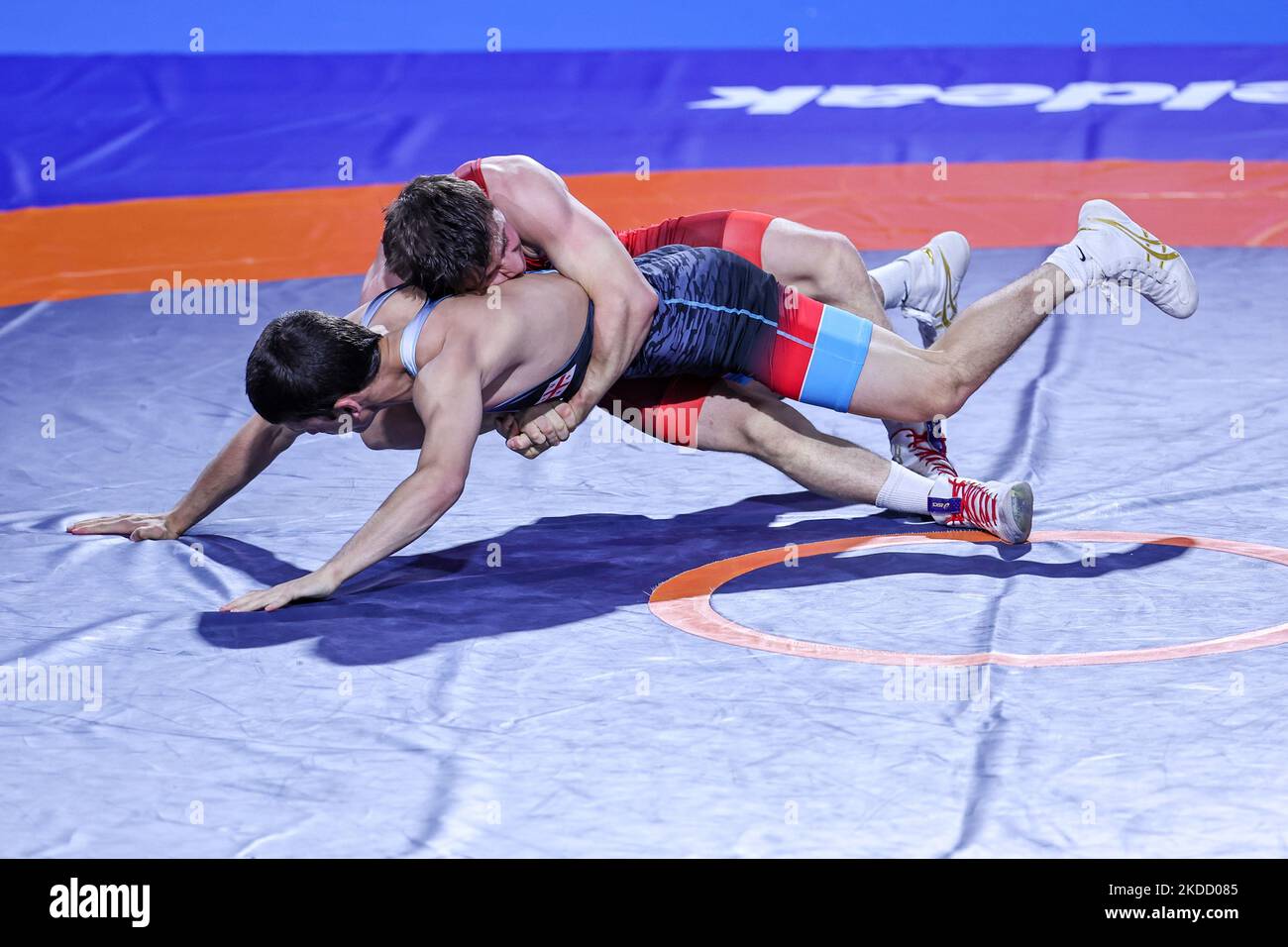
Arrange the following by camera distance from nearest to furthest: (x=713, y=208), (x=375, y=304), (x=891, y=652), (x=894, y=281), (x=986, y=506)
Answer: (x=891, y=652) → (x=375, y=304) → (x=986, y=506) → (x=894, y=281) → (x=713, y=208)

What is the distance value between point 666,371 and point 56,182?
470 cm

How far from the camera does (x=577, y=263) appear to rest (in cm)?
400

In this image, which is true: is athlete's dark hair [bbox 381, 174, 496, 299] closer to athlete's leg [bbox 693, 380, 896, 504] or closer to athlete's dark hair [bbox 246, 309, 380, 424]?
athlete's dark hair [bbox 246, 309, 380, 424]

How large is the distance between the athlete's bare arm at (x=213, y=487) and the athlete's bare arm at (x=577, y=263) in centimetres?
69

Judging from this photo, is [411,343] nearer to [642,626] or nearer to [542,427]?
[542,427]

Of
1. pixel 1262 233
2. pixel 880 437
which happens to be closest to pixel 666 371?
pixel 880 437

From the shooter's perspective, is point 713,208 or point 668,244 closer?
point 668,244

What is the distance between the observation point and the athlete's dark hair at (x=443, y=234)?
376cm

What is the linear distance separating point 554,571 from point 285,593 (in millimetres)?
651

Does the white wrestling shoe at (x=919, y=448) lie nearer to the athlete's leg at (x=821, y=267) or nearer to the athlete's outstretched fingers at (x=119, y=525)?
the athlete's leg at (x=821, y=267)

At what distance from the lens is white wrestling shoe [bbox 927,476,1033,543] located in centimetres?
408

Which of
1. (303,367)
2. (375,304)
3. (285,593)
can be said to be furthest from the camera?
(375,304)

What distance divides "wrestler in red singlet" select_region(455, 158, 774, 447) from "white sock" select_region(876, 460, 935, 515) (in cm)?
50

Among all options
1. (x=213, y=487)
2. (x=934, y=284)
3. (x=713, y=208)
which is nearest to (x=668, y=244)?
(x=934, y=284)
